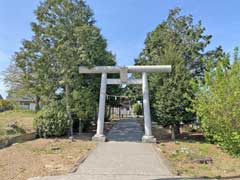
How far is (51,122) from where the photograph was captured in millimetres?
12820

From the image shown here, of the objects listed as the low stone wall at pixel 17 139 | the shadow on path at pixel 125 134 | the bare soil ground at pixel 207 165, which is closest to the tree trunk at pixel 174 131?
the shadow on path at pixel 125 134

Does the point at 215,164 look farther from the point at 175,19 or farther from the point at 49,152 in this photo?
the point at 175,19

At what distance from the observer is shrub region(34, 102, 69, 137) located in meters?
12.8

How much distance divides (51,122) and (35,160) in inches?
204

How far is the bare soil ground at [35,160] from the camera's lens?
617 cm

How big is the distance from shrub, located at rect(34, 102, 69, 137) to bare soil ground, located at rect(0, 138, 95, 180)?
7.32 ft

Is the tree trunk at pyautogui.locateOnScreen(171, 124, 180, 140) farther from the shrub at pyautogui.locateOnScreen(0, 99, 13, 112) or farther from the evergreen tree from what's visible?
the shrub at pyautogui.locateOnScreen(0, 99, 13, 112)

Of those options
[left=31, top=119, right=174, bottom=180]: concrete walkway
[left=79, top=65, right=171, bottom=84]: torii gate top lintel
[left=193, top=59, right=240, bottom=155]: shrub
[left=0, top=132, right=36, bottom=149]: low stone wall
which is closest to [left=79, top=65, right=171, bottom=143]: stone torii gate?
[left=79, top=65, right=171, bottom=84]: torii gate top lintel

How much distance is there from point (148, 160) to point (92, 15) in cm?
918

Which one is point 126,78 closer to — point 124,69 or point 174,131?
point 124,69

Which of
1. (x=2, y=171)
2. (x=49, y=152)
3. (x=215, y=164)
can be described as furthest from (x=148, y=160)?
(x=2, y=171)

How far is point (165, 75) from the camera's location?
13.8m

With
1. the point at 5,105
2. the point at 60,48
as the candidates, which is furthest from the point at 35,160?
the point at 5,105

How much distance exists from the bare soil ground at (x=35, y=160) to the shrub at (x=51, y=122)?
2.23m
